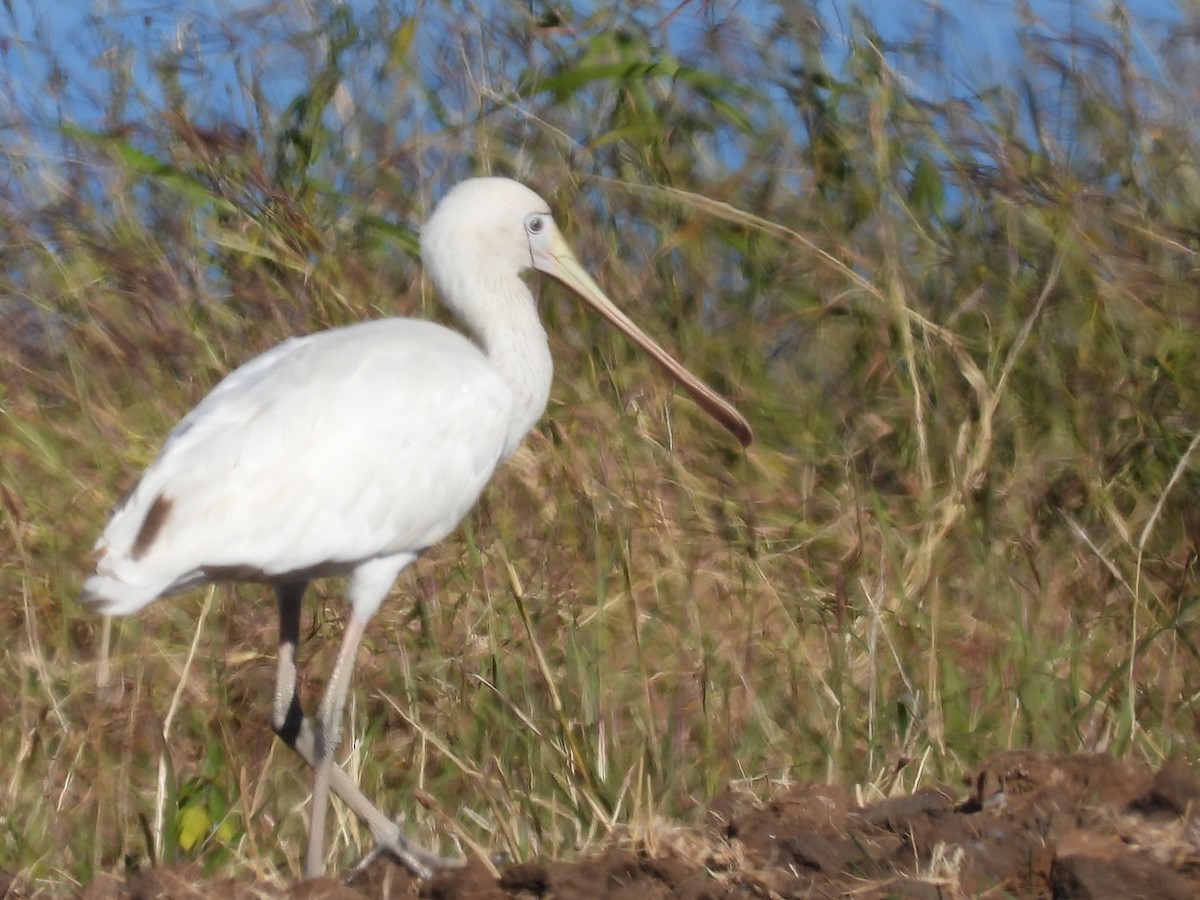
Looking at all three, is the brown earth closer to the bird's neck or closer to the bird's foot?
the bird's foot

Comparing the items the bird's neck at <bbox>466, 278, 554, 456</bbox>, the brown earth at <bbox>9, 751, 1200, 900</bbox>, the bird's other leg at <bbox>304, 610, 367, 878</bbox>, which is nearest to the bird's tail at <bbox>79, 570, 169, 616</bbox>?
the bird's other leg at <bbox>304, 610, 367, 878</bbox>

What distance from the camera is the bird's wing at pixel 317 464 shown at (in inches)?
165

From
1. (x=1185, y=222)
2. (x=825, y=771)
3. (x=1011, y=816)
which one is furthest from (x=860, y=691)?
(x=1185, y=222)

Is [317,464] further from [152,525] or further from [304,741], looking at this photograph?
[304,741]

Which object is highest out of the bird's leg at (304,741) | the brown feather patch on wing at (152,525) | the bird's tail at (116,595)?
the brown feather patch on wing at (152,525)

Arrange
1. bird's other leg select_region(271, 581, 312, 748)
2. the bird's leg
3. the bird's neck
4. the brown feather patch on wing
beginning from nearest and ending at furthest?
the bird's leg → the brown feather patch on wing → bird's other leg select_region(271, 581, 312, 748) → the bird's neck

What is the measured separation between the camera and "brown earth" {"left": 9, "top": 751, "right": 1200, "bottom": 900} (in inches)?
123

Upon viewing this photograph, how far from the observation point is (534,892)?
3314 mm

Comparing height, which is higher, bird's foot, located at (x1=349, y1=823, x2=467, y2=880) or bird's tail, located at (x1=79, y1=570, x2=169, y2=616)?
bird's tail, located at (x1=79, y1=570, x2=169, y2=616)

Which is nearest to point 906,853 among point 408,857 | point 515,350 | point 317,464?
point 408,857

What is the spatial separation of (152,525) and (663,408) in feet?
6.54

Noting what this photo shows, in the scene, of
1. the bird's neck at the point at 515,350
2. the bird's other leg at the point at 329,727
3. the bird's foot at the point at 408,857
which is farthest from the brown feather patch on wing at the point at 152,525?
the bird's neck at the point at 515,350

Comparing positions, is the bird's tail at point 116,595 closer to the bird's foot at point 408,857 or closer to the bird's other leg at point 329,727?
the bird's other leg at point 329,727

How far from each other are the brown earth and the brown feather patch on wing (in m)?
0.78
